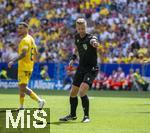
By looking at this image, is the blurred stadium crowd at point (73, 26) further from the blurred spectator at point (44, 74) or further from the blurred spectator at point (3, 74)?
the blurred spectator at point (3, 74)

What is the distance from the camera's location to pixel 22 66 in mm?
16734

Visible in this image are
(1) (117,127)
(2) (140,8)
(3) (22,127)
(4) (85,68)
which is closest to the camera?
(3) (22,127)

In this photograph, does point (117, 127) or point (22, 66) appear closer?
point (117, 127)

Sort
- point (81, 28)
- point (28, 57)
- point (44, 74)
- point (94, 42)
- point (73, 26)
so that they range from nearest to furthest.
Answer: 1. point (94, 42)
2. point (81, 28)
3. point (28, 57)
4. point (44, 74)
5. point (73, 26)

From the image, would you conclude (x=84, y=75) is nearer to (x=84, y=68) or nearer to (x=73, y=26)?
(x=84, y=68)

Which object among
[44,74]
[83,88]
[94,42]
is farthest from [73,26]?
[94,42]

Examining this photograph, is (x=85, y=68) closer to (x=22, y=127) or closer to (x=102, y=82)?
(x=22, y=127)

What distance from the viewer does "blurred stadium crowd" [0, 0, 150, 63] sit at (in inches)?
1395

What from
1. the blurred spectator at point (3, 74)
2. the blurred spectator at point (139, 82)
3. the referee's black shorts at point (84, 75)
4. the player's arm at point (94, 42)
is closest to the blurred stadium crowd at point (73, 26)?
the blurred spectator at point (139, 82)

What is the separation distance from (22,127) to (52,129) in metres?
0.78

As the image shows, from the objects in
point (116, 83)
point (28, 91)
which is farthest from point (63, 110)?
point (116, 83)

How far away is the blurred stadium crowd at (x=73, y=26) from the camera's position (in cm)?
3544

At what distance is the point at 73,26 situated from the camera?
38.8 m

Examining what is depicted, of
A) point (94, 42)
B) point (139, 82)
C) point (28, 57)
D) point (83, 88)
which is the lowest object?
point (139, 82)
